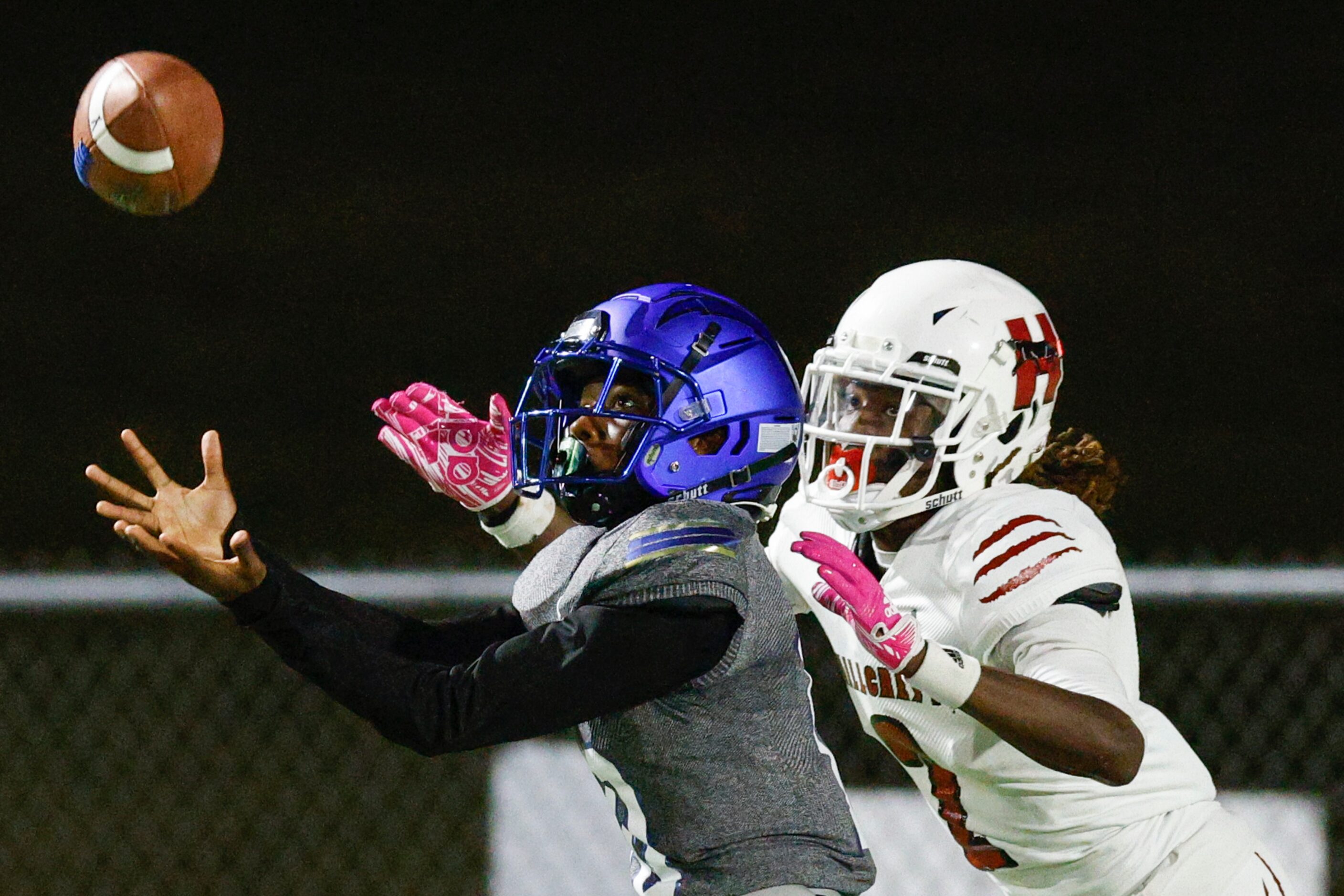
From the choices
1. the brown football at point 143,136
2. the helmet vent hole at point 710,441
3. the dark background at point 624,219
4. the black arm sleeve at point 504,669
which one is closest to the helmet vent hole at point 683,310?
the helmet vent hole at point 710,441

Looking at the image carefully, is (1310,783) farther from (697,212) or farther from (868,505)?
(697,212)

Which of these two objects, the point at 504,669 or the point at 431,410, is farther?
the point at 431,410

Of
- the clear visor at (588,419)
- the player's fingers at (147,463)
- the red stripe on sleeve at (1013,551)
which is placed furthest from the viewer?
the red stripe on sleeve at (1013,551)

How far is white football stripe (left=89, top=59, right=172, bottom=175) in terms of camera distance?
9.08 feet

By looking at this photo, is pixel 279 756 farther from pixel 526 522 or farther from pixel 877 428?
pixel 877 428

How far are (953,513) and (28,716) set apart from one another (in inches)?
143

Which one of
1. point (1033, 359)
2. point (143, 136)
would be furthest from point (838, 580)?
point (143, 136)

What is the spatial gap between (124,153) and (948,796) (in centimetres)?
185

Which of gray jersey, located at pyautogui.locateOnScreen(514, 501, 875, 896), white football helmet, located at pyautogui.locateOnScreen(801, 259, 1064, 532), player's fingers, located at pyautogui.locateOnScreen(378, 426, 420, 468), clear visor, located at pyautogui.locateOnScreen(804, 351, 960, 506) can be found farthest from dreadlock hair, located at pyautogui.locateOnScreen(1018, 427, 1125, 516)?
player's fingers, located at pyautogui.locateOnScreen(378, 426, 420, 468)

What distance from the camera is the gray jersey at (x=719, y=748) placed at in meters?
1.92

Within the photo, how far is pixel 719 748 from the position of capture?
1.95 metres

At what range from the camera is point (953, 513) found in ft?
8.04

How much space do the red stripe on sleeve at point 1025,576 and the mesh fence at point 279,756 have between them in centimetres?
214

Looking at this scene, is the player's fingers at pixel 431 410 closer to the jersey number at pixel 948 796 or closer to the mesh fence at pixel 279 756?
the jersey number at pixel 948 796
